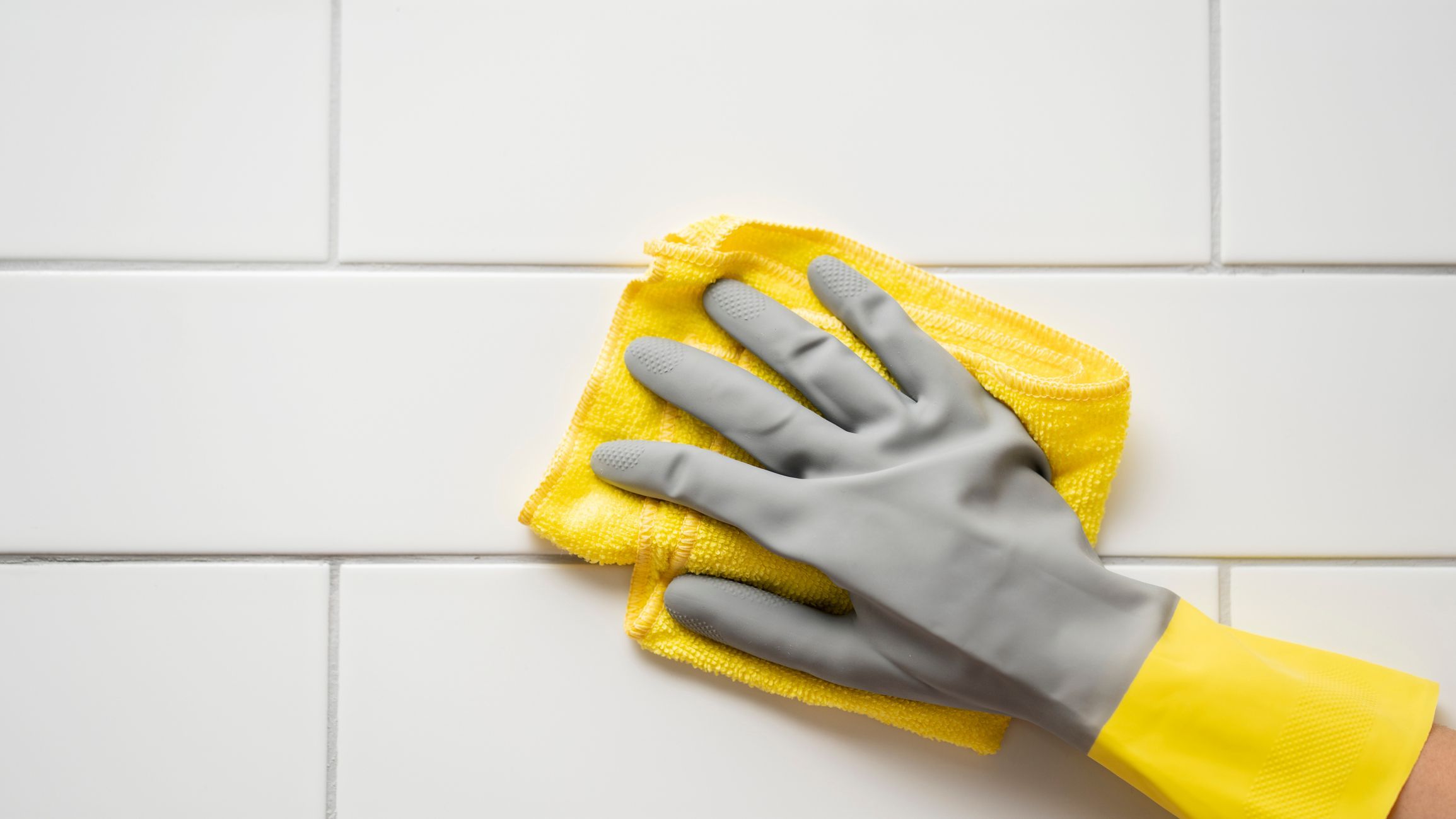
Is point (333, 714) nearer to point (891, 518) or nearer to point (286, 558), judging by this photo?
point (286, 558)

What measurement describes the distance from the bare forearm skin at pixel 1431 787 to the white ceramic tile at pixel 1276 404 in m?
0.14

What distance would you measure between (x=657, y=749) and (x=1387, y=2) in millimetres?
774

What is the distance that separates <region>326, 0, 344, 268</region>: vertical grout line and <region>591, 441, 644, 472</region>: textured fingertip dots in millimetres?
245

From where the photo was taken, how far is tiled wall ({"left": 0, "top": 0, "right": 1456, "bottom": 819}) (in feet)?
2.00

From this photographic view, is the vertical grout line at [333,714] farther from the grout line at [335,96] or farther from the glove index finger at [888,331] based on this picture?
the glove index finger at [888,331]

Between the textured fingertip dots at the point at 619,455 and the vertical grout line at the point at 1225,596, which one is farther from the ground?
the textured fingertip dots at the point at 619,455

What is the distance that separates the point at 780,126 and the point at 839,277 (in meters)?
0.13

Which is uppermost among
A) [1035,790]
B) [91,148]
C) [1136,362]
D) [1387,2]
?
[1387,2]

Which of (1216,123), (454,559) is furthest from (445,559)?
(1216,123)

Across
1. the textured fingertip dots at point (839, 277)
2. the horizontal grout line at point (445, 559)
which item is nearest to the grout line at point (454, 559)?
the horizontal grout line at point (445, 559)

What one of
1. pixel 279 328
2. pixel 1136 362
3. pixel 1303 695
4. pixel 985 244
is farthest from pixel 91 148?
pixel 1303 695

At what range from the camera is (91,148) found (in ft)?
2.04

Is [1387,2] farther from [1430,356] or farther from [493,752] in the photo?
[493,752]

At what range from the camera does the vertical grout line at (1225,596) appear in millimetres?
613
